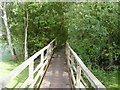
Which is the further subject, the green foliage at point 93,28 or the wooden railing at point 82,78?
the green foliage at point 93,28

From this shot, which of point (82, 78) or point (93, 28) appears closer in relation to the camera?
point (82, 78)

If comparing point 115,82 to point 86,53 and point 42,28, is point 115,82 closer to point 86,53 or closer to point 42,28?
point 86,53

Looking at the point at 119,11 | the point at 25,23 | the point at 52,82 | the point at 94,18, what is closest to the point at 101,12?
the point at 94,18

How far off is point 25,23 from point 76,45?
13.5 ft

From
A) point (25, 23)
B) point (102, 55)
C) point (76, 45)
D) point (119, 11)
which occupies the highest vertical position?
point (119, 11)

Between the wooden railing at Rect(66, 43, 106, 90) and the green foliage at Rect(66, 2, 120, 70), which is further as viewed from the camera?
the green foliage at Rect(66, 2, 120, 70)

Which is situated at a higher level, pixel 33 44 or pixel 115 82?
pixel 33 44

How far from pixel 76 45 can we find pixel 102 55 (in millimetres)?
1517

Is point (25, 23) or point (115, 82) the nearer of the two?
point (115, 82)

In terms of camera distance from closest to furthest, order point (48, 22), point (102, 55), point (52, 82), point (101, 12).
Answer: point (52, 82) < point (101, 12) < point (102, 55) < point (48, 22)

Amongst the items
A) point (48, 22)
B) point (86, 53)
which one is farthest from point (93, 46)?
point (48, 22)

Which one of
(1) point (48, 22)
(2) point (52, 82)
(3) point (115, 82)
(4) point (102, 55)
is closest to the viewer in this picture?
(2) point (52, 82)

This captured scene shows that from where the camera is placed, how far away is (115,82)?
6078 millimetres

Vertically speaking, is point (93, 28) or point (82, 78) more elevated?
point (93, 28)
